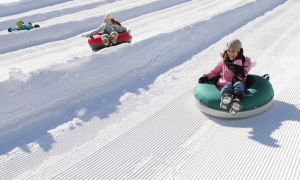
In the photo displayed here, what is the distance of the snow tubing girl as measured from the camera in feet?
10.8

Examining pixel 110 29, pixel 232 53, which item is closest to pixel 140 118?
pixel 232 53

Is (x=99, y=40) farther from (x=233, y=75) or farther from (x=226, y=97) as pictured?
(x=226, y=97)

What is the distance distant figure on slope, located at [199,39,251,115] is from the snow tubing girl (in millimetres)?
101

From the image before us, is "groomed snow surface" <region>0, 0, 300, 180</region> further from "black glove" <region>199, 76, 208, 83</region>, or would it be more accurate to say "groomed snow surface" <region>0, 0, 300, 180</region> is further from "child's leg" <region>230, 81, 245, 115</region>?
"black glove" <region>199, 76, 208, 83</region>

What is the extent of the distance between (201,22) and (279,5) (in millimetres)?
4789

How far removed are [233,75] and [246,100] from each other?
15.2 inches

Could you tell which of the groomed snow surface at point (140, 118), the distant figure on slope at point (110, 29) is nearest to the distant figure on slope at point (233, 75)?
the groomed snow surface at point (140, 118)

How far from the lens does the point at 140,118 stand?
3.55m

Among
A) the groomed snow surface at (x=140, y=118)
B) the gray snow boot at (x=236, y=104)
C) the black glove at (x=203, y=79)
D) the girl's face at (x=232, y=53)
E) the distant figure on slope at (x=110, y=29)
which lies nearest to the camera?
the groomed snow surface at (x=140, y=118)

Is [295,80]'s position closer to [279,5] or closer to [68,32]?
[68,32]

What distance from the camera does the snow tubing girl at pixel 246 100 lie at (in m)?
3.29

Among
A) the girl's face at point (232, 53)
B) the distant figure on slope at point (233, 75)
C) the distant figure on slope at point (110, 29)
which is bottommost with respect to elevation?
the distant figure on slope at point (110, 29)

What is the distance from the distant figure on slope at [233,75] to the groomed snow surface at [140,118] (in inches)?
12.0

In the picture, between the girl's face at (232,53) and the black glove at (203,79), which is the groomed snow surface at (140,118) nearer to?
the black glove at (203,79)
